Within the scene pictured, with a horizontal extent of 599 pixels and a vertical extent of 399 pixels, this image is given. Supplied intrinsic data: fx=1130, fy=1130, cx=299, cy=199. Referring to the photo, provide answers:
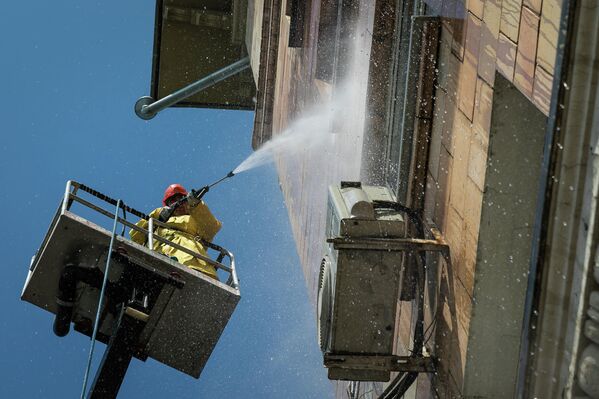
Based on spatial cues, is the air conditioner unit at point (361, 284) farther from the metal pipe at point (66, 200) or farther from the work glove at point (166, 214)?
the work glove at point (166, 214)

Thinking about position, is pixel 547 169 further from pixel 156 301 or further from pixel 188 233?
pixel 188 233

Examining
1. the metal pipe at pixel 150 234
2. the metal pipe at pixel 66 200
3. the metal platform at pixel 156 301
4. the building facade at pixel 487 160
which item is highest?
the building facade at pixel 487 160

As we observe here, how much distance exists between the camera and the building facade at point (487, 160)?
17.2 ft

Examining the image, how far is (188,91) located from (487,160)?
14.4 metres

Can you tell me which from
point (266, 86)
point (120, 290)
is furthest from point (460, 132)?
point (266, 86)

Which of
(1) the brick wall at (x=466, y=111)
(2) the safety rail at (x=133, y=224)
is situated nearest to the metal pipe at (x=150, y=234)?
(2) the safety rail at (x=133, y=224)

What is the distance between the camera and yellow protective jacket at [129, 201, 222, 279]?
39.6ft

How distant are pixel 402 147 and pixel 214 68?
1326 centimetres

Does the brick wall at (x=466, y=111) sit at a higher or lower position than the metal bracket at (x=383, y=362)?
higher

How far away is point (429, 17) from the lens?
845cm

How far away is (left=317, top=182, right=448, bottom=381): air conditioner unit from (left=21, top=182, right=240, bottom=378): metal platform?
9.64 feet

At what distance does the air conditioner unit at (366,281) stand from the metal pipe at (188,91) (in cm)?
1259

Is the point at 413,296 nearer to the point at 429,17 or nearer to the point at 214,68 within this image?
the point at 429,17

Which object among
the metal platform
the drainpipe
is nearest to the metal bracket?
the drainpipe
